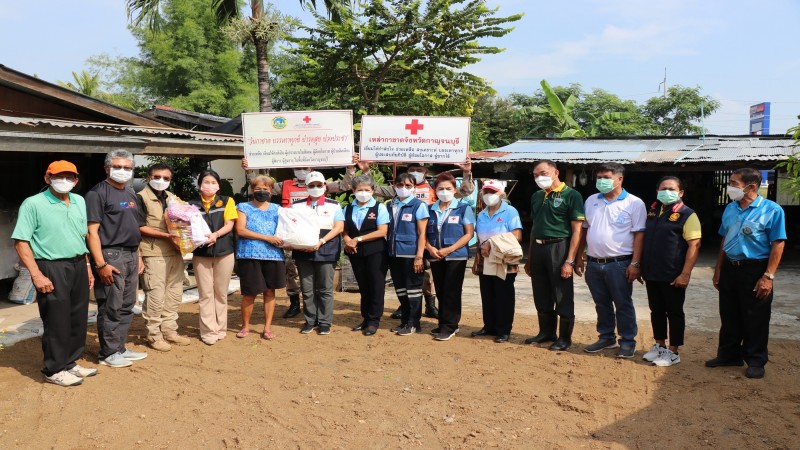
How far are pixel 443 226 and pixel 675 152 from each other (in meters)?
9.98

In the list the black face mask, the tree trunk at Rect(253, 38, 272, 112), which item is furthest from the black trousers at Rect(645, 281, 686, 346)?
the tree trunk at Rect(253, 38, 272, 112)

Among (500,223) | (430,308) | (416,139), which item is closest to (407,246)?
(500,223)

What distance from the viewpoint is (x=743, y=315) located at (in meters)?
5.09

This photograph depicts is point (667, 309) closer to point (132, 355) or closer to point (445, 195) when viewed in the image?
point (445, 195)

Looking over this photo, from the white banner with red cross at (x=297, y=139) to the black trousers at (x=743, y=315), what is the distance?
4.20 m

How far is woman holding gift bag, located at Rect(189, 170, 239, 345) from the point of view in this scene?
5867 millimetres

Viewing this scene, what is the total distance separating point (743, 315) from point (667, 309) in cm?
58

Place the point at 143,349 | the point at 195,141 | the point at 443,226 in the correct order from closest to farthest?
the point at 143,349 < the point at 443,226 < the point at 195,141

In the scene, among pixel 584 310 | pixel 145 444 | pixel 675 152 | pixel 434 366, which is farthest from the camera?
pixel 675 152

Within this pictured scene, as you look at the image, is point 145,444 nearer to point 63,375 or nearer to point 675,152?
point 63,375

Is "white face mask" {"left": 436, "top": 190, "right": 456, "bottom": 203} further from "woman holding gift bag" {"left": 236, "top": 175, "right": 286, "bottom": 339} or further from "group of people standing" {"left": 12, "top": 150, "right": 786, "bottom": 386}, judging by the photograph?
"woman holding gift bag" {"left": 236, "top": 175, "right": 286, "bottom": 339}

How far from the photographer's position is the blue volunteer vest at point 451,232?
20.1 feet

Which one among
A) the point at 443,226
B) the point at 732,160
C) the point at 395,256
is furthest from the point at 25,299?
the point at 732,160

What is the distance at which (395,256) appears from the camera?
20.8 feet
